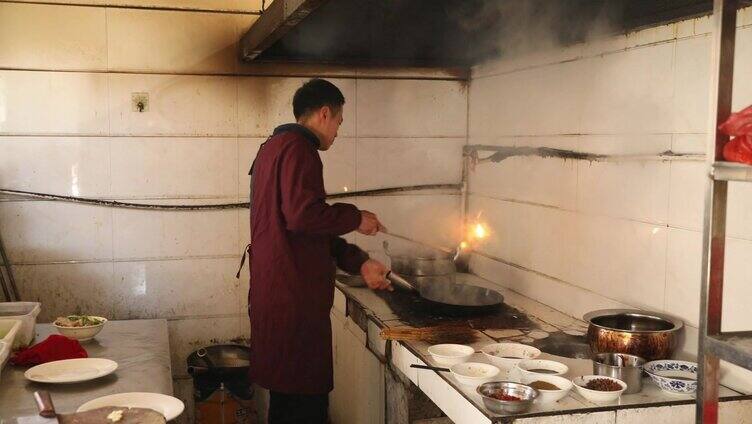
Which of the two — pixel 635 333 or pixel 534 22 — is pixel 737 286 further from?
pixel 534 22

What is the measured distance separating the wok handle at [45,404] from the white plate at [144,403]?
9 cm

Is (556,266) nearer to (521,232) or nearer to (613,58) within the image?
(521,232)

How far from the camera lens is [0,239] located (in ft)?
14.4

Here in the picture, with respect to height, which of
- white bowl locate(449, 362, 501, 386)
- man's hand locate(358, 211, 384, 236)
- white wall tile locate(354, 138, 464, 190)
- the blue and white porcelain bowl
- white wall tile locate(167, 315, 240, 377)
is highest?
white wall tile locate(354, 138, 464, 190)

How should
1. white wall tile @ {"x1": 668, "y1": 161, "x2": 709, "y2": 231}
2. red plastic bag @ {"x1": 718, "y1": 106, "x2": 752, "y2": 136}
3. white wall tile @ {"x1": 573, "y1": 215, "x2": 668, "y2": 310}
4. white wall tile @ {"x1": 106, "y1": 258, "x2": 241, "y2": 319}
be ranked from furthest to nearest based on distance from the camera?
white wall tile @ {"x1": 106, "y1": 258, "x2": 241, "y2": 319}, white wall tile @ {"x1": 573, "y1": 215, "x2": 668, "y2": 310}, white wall tile @ {"x1": 668, "y1": 161, "x2": 709, "y2": 231}, red plastic bag @ {"x1": 718, "y1": 106, "x2": 752, "y2": 136}

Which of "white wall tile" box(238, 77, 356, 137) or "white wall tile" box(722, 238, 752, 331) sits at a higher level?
"white wall tile" box(238, 77, 356, 137)

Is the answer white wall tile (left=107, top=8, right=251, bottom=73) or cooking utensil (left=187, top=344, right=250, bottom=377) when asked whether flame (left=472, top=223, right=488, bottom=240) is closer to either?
cooking utensil (left=187, top=344, right=250, bottom=377)

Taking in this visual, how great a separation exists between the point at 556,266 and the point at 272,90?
2.13m

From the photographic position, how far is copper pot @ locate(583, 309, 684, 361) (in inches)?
109

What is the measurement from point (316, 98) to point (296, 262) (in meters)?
0.79

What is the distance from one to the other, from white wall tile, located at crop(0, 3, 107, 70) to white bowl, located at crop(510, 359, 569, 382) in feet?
10.3

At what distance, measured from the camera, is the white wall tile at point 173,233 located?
15.2 feet

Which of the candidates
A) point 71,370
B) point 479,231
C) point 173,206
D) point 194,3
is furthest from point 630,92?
point 173,206

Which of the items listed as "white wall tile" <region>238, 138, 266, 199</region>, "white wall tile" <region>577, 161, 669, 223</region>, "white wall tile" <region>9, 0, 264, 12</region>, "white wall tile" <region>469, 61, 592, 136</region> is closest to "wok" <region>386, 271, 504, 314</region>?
"white wall tile" <region>577, 161, 669, 223</region>
